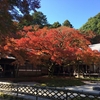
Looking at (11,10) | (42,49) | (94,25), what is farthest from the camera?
(94,25)

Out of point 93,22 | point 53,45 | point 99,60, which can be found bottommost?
point 99,60

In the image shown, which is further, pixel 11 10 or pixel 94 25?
pixel 94 25

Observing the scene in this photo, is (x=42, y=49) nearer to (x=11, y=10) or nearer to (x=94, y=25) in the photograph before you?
(x=11, y=10)

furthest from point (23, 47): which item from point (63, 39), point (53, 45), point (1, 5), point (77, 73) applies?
point (77, 73)

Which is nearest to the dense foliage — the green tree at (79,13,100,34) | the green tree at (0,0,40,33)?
the green tree at (0,0,40,33)

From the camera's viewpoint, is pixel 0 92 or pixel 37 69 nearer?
pixel 0 92

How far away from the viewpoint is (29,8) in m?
9.73

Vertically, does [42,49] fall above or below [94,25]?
below

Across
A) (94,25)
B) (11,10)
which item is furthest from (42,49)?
(94,25)

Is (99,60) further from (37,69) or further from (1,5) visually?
(1,5)

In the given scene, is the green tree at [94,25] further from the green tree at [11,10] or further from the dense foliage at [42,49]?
the green tree at [11,10]

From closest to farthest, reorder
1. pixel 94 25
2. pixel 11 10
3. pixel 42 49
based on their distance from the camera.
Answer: pixel 11 10 → pixel 42 49 → pixel 94 25

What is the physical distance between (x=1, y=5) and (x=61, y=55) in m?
10.4

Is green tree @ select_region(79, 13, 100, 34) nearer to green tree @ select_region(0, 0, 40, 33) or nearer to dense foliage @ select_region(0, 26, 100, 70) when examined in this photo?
dense foliage @ select_region(0, 26, 100, 70)
